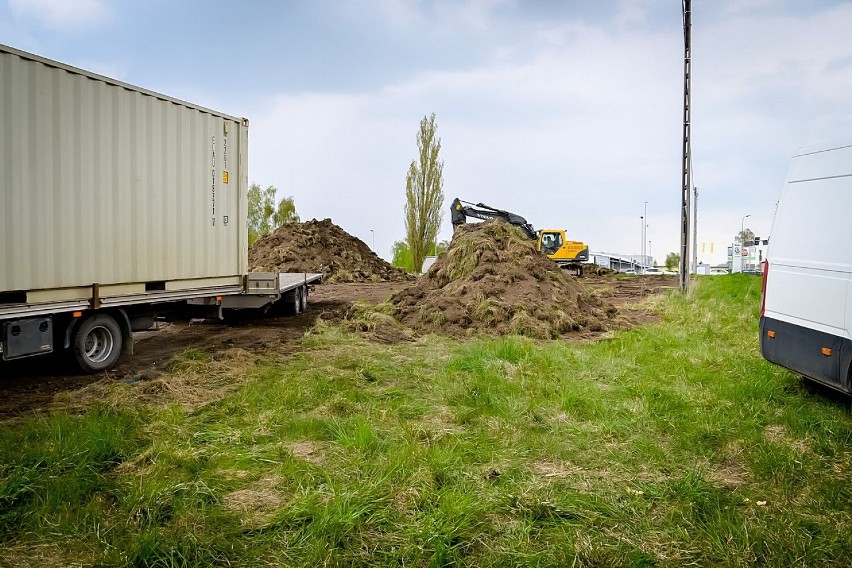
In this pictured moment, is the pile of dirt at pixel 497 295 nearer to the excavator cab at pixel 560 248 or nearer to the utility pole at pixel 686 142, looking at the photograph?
the utility pole at pixel 686 142

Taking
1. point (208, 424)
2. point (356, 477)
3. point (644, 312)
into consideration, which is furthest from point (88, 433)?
point (644, 312)

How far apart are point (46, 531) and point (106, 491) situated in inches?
21.4

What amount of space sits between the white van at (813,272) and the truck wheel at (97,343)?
8.43m

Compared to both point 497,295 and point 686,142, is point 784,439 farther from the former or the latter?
point 686,142

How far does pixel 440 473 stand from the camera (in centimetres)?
438

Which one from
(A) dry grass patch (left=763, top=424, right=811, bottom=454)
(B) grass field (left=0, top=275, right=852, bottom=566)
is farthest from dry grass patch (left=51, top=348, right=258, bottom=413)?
(A) dry grass patch (left=763, top=424, right=811, bottom=454)

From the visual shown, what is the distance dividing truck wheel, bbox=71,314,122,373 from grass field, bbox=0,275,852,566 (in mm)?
1115

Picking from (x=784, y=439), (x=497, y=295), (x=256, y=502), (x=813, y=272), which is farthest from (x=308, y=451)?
(x=497, y=295)

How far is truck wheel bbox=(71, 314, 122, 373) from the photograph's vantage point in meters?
7.91

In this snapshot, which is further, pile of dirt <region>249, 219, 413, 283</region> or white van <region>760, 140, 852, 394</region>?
pile of dirt <region>249, 219, 413, 283</region>

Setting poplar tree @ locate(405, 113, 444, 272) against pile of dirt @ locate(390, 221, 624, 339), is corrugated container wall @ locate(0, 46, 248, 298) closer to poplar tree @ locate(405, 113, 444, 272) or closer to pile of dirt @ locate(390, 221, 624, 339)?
pile of dirt @ locate(390, 221, 624, 339)

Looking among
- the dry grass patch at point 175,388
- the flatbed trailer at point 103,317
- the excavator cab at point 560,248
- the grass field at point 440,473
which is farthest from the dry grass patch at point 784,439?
the excavator cab at point 560,248

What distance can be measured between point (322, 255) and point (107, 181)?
2535 centimetres

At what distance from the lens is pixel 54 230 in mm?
7309
